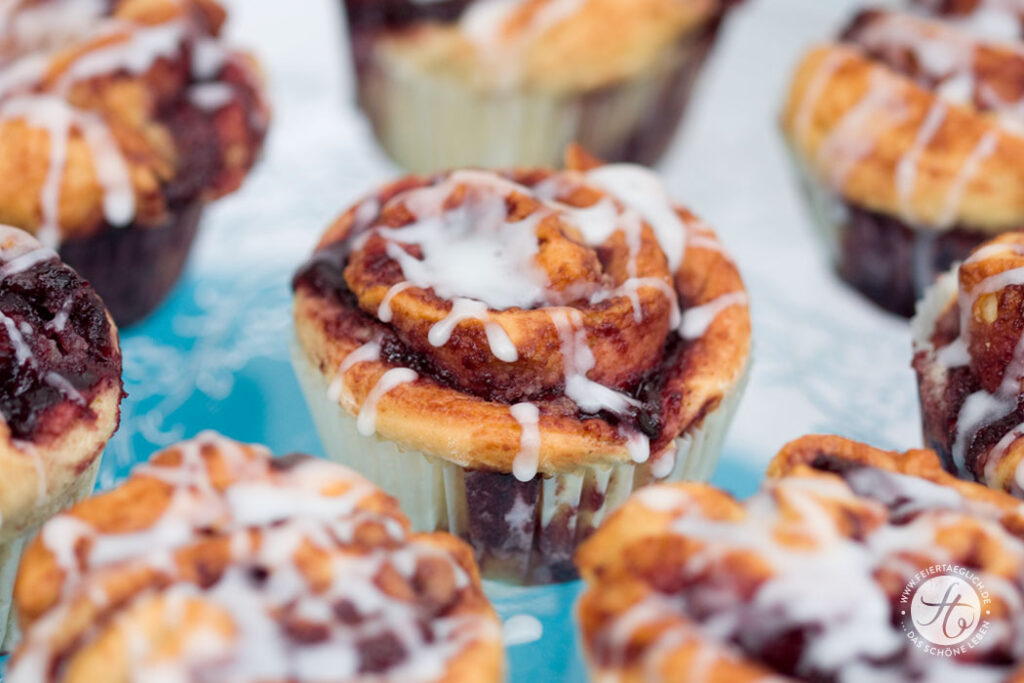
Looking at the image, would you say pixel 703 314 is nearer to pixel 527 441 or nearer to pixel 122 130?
pixel 527 441

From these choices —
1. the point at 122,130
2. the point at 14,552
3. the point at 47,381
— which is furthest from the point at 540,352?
the point at 122,130

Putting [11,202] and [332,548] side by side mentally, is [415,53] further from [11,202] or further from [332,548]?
[332,548]

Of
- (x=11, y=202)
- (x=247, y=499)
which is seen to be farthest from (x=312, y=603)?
(x=11, y=202)

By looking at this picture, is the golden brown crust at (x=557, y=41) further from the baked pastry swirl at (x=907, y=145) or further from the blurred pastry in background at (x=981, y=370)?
the blurred pastry in background at (x=981, y=370)

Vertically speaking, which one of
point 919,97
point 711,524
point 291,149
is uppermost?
point 919,97

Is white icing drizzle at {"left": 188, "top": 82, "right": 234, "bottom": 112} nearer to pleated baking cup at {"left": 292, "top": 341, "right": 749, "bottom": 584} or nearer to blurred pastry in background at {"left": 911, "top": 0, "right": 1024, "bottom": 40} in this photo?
pleated baking cup at {"left": 292, "top": 341, "right": 749, "bottom": 584}
